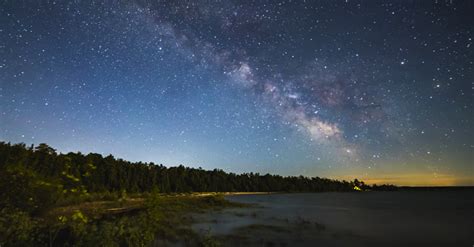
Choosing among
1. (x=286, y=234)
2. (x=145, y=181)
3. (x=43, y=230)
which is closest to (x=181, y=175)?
(x=145, y=181)

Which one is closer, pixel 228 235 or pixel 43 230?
pixel 43 230

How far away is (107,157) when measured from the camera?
141 m

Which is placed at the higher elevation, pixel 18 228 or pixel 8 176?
pixel 8 176

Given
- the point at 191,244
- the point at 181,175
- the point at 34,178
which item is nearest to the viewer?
the point at 34,178

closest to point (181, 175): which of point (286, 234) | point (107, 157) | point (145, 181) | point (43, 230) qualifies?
point (145, 181)

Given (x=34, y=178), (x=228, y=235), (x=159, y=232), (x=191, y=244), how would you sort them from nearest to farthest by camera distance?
(x=34, y=178) → (x=191, y=244) → (x=159, y=232) → (x=228, y=235)

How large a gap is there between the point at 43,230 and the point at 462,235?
1637 inches

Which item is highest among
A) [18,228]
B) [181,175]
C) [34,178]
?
[181,175]

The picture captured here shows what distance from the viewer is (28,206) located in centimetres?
1013

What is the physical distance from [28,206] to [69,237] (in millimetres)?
5332

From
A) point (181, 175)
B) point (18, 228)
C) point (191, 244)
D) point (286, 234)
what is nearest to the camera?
point (18, 228)

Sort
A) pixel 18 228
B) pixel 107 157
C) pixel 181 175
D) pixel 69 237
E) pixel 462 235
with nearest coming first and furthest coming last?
pixel 18 228, pixel 69 237, pixel 462 235, pixel 107 157, pixel 181 175

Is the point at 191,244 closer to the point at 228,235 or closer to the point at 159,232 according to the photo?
the point at 159,232

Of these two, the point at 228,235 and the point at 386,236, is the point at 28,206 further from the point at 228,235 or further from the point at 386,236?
the point at 386,236
